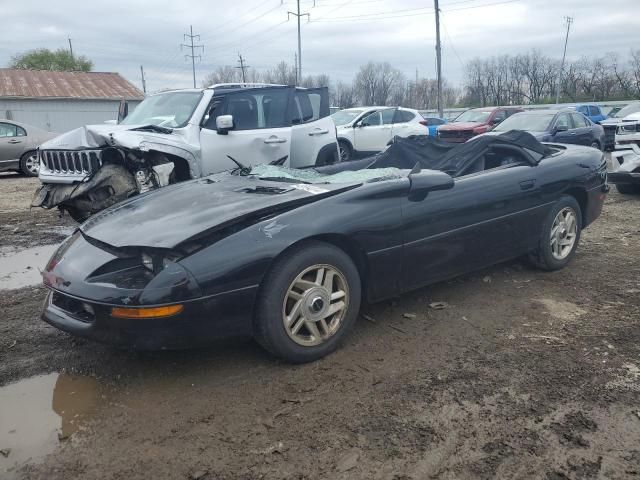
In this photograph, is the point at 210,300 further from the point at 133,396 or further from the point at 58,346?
the point at 58,346

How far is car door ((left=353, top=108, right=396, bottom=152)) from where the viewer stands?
49.1 feet

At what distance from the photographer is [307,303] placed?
3250mm

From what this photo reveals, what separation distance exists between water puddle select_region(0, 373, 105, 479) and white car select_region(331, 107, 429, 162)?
1172 cm

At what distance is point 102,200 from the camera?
632 cm

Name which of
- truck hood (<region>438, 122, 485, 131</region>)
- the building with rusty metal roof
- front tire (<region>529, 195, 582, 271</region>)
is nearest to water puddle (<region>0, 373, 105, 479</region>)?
front tire (<region>529, 195, 582, 271</region>)

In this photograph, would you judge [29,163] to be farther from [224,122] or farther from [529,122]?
[529,122]

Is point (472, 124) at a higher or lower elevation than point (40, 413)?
higher

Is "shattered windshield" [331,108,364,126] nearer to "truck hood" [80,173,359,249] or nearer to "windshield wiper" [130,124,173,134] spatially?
"windshield wiper" [130,124,173,134]

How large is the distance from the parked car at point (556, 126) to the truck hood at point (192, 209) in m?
10.5

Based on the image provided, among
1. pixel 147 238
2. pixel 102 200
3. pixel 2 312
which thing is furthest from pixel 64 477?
pixel 102 200

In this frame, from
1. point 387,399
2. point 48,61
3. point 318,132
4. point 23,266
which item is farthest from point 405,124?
point 48,61

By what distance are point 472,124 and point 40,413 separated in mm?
17634

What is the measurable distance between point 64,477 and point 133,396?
2.18 ft

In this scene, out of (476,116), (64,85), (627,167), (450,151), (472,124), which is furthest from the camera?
(64,85)
